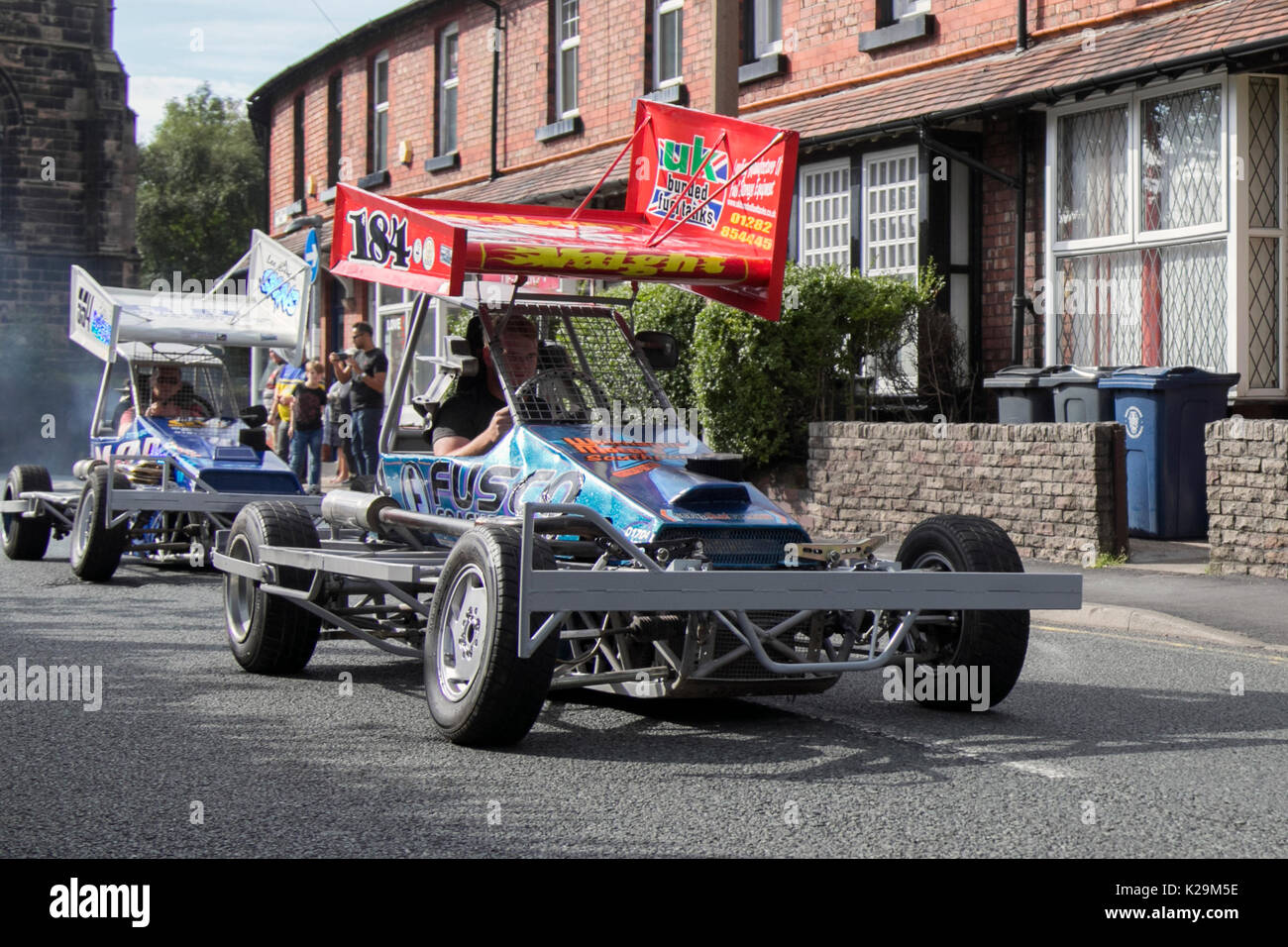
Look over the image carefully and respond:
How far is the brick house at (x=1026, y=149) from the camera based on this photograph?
14422 millimetres

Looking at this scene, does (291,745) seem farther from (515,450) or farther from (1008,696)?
(1008,696)

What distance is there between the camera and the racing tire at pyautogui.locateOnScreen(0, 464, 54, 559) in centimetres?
1448

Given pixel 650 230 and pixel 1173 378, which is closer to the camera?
pixel 650 230

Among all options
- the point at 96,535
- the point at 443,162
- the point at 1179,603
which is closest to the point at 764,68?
the point at 443,162

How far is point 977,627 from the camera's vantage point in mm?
7094

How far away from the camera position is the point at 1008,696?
7973 millimetres

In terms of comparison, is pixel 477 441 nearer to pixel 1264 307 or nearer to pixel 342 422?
pixel 1264 307

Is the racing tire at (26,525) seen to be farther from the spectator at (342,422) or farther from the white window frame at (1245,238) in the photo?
the white window frame at (1245,238)

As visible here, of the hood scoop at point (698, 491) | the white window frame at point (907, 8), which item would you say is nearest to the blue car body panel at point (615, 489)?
the hood scoop at point (698, 491)

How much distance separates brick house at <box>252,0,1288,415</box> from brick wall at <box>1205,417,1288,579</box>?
2.33m

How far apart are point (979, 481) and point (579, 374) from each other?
6656mm
